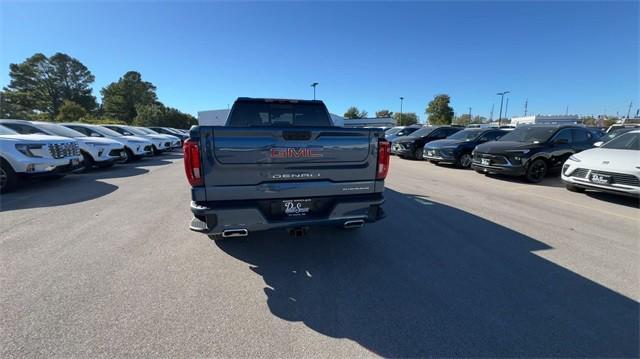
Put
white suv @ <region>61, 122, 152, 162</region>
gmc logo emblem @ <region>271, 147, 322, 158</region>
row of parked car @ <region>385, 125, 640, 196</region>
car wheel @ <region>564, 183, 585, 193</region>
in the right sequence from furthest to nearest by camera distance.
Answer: white suv @ <region>61, 122, 152, 162</region> < car wheel @ <region>564, 183, 585, 193</region> < row of parked car @ <region>385, 125, 640, 196</region> < gmc logo emblem @ <region>271, 147, 322, 158</region>

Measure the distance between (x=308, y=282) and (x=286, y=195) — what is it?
953mm

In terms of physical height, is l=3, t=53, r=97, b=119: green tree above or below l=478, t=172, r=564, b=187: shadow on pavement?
above

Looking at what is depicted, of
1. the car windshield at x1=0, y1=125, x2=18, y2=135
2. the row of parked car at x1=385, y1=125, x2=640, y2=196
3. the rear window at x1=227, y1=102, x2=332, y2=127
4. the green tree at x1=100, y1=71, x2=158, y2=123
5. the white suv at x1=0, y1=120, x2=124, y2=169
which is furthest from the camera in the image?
the green tree at x1=100, y1=71, x2=158, y2=123

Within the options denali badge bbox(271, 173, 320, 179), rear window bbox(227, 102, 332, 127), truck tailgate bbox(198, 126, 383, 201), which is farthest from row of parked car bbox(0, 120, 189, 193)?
denali badge bbox(271, 173, 320, 179)

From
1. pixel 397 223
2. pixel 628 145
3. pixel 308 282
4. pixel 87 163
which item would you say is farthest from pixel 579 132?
pixel 87 163

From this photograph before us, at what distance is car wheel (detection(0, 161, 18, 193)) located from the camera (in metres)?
Result: 5.95

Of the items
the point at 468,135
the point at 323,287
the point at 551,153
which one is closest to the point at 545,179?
the point at 551,153

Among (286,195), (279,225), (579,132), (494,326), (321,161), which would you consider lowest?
(494,326)

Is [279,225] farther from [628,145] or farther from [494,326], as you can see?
[628,145]

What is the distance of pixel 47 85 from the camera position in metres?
59.2

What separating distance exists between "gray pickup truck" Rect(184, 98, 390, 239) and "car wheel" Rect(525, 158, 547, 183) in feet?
24.4

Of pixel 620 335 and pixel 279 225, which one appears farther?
pixel 279 225

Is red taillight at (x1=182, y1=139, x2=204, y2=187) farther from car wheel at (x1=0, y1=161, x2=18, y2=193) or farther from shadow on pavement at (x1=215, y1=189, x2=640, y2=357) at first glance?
car wheel at (x1=0, y1=161, x2=18, y2=193)

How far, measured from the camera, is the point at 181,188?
6.87 metres
